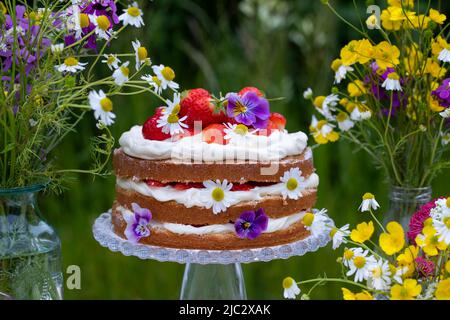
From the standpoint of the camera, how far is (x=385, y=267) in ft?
2.94

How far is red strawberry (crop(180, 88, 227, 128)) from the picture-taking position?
3.89ft

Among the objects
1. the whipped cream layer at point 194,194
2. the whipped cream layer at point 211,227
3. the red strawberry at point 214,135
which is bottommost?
the whipped cream layer at point 211,227

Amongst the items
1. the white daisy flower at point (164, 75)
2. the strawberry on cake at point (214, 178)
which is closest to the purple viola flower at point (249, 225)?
the strawberry on cake at point (214, 178)

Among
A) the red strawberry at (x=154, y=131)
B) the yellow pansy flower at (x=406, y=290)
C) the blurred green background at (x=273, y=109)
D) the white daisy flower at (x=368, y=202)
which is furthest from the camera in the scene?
the blurred green background at (x=273, y=109)

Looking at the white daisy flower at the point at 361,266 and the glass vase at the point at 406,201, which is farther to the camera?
the glass vase at the point at 406,201

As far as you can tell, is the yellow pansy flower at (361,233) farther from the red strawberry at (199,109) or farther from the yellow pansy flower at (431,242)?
the red strawberry at (199,109)

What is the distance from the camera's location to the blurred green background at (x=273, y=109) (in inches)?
78.4

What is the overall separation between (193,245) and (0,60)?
0.38m

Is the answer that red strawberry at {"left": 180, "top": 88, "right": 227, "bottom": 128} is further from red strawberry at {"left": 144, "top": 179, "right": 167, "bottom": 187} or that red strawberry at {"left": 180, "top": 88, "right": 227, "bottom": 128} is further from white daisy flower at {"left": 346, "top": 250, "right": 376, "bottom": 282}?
white daisy flower at {"left": 346, "top": 250, "right": 376, "bottom": 282}

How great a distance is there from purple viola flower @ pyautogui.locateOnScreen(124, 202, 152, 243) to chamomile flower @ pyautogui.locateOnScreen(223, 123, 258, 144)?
0.54 feet

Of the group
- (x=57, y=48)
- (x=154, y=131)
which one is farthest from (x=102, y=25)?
(x=154, y=131)

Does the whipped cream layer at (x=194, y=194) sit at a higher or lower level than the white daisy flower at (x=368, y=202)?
lower

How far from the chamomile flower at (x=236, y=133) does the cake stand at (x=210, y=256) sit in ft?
0.54

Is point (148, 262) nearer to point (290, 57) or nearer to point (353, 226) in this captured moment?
point (353, 226)
